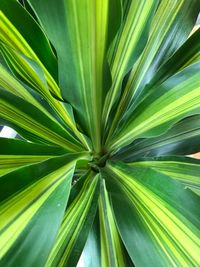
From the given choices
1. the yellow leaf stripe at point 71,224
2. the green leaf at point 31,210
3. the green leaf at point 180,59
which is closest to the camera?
the green leaf at point 31,210

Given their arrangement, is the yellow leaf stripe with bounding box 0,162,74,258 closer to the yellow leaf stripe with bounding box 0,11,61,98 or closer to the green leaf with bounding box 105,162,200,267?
the green leaf with bounding box 105,162,200,267

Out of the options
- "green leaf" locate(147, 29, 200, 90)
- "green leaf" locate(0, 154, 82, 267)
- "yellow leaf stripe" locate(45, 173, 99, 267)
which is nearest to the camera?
"green leaf" locate(0, 154, 82, 267)

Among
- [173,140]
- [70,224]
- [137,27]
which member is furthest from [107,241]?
[137,27]

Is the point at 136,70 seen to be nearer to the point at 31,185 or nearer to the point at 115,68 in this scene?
the point at 115,68

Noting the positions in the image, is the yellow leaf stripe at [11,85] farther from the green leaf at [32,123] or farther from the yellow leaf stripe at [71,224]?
the yellow leaf stripe at [71,224]

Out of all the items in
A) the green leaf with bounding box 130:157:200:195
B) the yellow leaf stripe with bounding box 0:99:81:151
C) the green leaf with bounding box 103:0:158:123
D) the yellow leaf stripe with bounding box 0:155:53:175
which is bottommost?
the yellow leaf stripe with bounding box 0:155:53:175

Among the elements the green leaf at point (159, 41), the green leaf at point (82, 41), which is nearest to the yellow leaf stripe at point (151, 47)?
the green leaf at point (159, 41)

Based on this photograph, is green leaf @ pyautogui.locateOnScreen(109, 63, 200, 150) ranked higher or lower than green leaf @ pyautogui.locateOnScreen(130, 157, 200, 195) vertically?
higher

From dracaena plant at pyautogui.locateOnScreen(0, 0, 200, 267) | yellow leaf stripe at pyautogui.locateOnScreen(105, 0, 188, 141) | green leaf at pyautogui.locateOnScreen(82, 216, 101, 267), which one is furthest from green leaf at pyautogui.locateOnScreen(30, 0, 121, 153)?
green leaf at pyautogui.locateOnScreen(82, 216, 101, 267)
